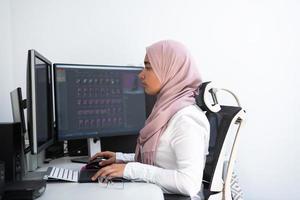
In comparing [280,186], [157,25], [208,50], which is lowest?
[280,186]

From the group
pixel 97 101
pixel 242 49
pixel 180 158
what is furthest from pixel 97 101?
pixel 242 49

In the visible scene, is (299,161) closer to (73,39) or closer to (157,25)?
(157,25)

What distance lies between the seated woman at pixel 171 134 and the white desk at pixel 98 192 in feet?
0.20

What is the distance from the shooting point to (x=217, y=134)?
131cm

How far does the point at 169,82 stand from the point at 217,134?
312 millimetres

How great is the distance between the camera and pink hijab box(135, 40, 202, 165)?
4.31 ft

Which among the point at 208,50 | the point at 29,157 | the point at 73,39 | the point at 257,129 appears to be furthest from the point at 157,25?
the point at 29,157

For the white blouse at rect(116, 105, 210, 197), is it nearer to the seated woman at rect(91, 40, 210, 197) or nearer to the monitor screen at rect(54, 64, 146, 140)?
the seated woman at rect(91, 40, 210, 197)

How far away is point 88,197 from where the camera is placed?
3.25 ft

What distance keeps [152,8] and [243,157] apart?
1.17 metres

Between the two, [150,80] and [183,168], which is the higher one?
[150,80]

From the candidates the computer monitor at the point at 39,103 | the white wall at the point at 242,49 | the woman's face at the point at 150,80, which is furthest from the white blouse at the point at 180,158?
the white wall at the point at 242,49

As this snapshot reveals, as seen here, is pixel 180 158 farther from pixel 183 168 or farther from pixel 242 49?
pixel 242 49

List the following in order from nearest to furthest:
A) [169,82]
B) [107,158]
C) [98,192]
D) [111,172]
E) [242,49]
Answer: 1. [98,192]
2. [111,172]
3. [169,82]
4. [107,158]
5. [242,49]
